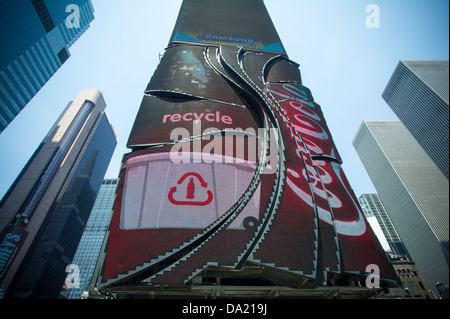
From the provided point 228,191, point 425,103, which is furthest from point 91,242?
point 425,103

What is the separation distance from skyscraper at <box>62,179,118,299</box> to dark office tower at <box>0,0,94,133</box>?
63.1m

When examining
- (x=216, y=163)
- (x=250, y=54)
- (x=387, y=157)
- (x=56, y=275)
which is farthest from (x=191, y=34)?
(x=387, y=157)

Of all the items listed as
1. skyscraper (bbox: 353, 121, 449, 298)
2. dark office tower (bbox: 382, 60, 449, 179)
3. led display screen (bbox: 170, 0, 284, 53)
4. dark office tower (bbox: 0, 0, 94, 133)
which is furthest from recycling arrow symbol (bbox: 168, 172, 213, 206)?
skyscraper (bbox: 353, 121, 449, 298)

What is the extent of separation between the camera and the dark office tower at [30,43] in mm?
75812

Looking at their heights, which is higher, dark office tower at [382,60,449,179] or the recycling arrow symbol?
dark office tower at [382,60,449,179]

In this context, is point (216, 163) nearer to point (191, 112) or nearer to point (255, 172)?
point (255, 172)

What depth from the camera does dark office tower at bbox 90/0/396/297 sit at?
16906 mm

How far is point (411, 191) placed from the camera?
14800 centimetres

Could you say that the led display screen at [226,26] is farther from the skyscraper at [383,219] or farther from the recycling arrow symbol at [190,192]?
the skyscraper at [383,219]

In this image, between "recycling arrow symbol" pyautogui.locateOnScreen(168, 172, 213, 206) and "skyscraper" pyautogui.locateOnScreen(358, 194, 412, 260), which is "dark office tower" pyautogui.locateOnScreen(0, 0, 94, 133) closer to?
"recycling arrow symbol" pyautogui.locateOnScreen(168, 172, 213, 206)

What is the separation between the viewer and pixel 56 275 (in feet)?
392

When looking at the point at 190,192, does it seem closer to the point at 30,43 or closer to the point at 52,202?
the point at 30,43
